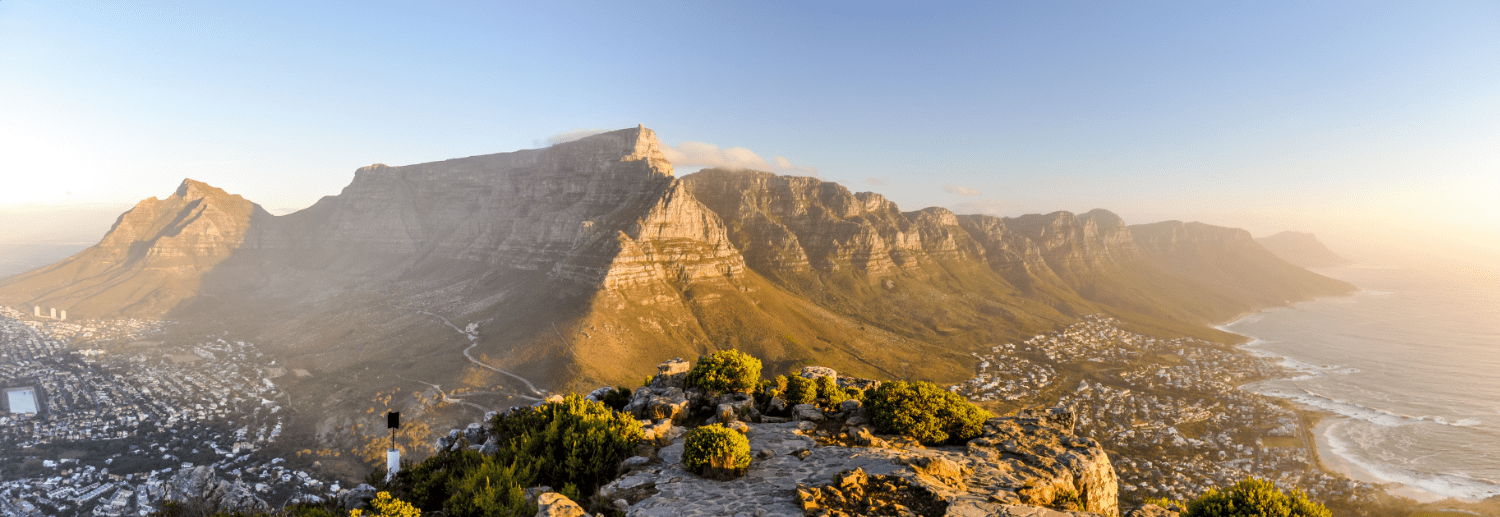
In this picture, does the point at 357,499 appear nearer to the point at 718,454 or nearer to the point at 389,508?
the point at 389,508

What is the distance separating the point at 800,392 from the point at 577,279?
91.0 meters

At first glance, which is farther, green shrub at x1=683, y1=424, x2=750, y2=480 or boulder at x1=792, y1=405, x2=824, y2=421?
boulder at x1=792, y1=405, x2=824, y2=421

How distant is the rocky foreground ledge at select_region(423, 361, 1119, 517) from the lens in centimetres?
1412

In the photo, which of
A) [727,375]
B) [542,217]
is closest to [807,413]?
[727,375]

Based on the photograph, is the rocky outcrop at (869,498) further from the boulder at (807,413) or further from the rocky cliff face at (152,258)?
the rocky cliff face at (152,258)

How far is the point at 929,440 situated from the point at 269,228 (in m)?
245

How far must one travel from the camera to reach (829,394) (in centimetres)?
2609

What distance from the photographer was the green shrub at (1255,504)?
39.7 ft

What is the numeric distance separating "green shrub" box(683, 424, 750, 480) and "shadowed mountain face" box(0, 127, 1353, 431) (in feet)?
209

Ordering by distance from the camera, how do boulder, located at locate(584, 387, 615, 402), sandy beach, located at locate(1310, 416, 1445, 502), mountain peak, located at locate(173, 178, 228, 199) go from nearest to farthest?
boulder, located at locate(584, 387, 615, 402) < sandy beach, located at locate(1310, 416, 1445, 502) < mountain peak, located at locate(173, 178, 228, 199)

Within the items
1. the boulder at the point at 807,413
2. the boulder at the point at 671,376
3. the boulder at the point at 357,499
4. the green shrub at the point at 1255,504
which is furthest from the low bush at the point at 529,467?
the green shrub at the point at 1255,504

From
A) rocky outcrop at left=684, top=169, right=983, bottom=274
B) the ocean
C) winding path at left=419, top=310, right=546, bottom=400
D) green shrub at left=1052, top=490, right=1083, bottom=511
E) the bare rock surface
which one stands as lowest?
the ocean

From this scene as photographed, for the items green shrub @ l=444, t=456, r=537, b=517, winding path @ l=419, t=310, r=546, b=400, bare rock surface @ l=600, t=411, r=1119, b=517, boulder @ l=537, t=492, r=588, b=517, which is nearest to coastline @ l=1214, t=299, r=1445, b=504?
bare rock surface @ l=600, t=411, r=1119, b=517

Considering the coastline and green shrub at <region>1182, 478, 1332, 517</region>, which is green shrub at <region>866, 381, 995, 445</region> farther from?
the coastline
